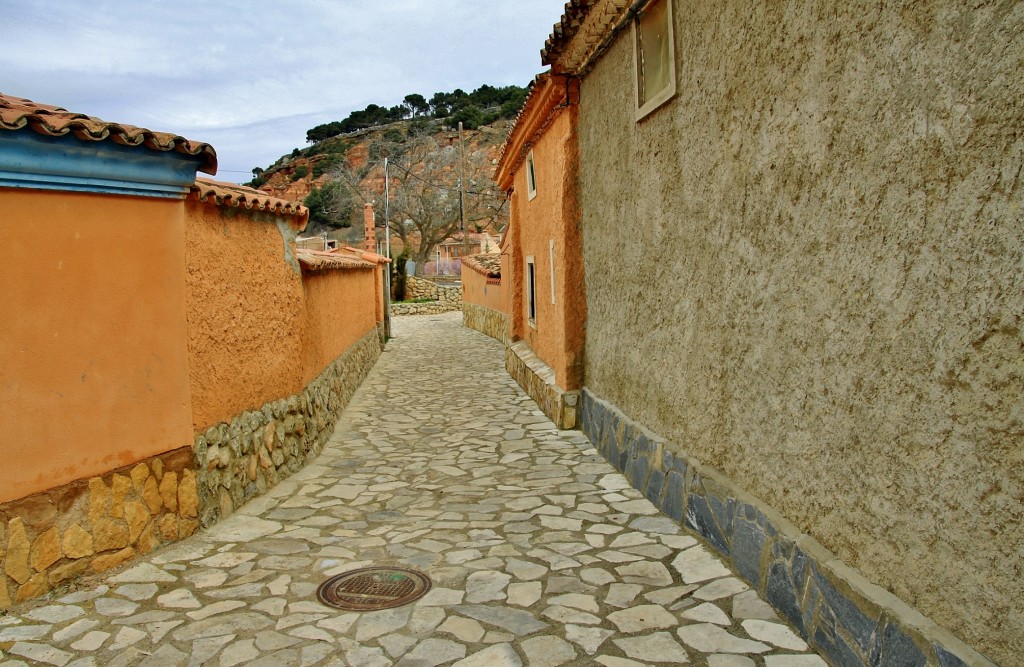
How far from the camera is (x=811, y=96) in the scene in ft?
11.3

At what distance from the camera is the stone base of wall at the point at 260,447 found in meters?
5.36

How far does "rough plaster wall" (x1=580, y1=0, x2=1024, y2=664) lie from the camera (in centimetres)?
238

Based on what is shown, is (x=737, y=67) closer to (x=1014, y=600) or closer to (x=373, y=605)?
(x=1014, y=600)

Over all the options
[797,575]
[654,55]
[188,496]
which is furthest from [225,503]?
[654,55]

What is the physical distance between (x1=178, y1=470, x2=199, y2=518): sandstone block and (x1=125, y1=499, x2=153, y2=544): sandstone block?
12.8 inches

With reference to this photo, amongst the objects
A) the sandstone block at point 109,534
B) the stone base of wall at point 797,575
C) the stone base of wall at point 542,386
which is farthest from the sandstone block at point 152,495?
the stone base of wall at point 542,386

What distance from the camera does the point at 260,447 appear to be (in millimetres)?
6238

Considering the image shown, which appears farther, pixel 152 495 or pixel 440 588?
pixel 152 495

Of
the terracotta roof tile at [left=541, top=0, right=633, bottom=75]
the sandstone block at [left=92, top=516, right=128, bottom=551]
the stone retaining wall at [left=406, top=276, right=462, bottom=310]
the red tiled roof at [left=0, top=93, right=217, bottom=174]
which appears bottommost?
the sandstone block at [left=92, top=516, right=128, bottom=551]

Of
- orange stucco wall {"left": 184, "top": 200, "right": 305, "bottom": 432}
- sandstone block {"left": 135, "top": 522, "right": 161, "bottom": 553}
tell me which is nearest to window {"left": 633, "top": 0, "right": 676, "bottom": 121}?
orange stucco wall {"left": 184, "top": 200, "right": 305, "bottom": 432}

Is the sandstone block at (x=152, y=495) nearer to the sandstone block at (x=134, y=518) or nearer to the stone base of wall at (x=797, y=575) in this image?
the sandstone block at (x=134, y=518)

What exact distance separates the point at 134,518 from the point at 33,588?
0.70 metres

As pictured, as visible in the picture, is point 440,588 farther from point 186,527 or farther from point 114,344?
point 114,344

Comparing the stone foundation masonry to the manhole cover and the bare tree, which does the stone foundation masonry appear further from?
the bare tree
